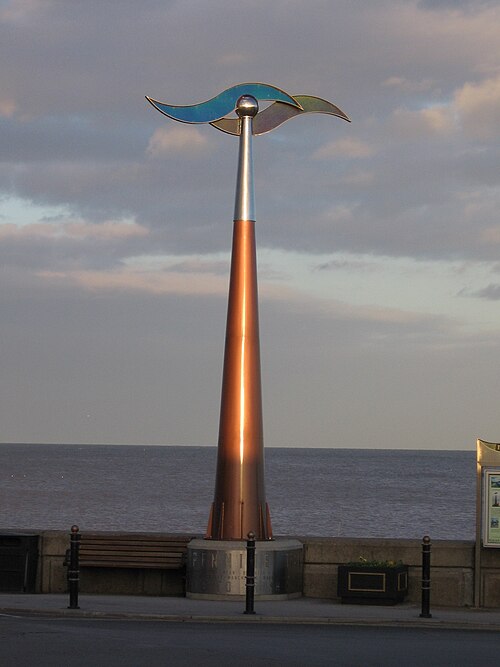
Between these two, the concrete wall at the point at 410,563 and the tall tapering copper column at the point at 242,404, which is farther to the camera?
the tall tapering copper column at the point at 242,404

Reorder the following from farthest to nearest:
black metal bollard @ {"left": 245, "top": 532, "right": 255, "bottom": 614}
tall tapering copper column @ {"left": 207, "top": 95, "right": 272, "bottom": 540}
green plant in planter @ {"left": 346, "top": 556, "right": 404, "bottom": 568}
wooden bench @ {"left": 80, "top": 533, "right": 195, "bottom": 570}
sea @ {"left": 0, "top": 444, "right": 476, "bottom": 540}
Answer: sea @ {"left": 0, "top": 444, "right": 476, "bottom": 540}
tall tapering copper column @ {"left": 207, "top": 95, "right": 272, "bottom": 540}
wooden bench @ {"left": 80, "top": 533, "right": 195, "bottom": 570}
green plant in planter @ {"left": 346, "top": 556, "right": 404, "bottom": 568}
black metal bollard @ {"left": 245, "top": 532, "right": 255, "bottom": 614}

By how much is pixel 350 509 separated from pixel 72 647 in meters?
80.7

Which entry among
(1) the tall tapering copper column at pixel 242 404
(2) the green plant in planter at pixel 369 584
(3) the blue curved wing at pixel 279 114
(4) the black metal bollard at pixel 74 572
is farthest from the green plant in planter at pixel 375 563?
(3) the blue curved wing at pixel 279 114

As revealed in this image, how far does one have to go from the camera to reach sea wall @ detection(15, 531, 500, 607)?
19266 millimetres

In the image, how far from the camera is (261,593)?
1905cm

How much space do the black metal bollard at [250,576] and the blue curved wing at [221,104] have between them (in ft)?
23.7

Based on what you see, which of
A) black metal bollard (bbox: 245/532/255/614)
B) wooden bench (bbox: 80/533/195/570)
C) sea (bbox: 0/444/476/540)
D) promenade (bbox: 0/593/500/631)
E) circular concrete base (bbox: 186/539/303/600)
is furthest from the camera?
sea (bbox: 0/444/476/540)

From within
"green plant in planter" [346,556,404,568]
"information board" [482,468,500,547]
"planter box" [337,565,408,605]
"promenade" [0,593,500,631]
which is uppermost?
"information board" [482,468,500,547]

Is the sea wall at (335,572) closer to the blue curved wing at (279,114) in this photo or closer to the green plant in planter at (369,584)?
the green plant in planter at (369,584)

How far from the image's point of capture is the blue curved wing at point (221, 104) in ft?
69.2

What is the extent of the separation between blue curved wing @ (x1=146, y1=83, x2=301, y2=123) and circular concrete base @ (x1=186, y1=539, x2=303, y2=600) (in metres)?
6.98

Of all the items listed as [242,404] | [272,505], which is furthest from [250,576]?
[272,505]

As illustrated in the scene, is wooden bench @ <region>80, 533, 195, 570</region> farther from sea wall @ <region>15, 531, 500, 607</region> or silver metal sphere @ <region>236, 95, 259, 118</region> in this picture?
silver metal sphere @ <region>236, 95, 259, 118</region>

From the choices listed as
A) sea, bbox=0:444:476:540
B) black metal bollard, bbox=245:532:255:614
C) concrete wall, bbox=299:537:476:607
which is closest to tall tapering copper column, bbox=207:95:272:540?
concrete wall, bbox=299:537:476:607
